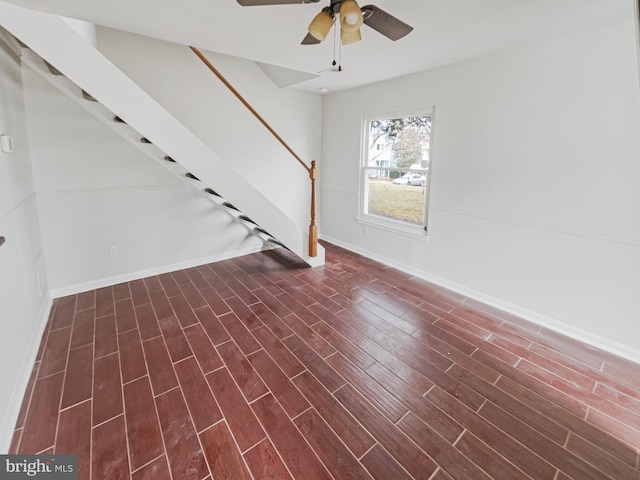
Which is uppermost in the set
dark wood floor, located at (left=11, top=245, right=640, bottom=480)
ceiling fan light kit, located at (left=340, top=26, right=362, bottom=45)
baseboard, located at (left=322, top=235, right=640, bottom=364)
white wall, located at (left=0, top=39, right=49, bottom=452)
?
ceiling fan light kit, located at (left=340, top=26, right=362, bottom=45)

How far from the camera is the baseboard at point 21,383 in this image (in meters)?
1.61

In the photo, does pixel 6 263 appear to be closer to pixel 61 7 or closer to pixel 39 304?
pixel 39 304

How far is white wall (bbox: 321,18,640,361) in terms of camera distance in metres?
2.31

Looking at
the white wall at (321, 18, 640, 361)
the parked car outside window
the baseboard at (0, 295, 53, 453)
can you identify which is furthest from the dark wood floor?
the parked car outside window

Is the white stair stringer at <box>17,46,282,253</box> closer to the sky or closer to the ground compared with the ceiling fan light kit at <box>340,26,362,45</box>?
closer to the ground

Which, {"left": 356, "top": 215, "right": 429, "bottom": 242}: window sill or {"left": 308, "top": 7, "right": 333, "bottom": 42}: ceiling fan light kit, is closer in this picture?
{"left": 308, "top": 7, "right": 333, "bottom": 42}: ceiling fan light kit

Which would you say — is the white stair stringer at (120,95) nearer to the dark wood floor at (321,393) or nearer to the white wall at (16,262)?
the white wall at (16,262)

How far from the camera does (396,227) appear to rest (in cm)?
421

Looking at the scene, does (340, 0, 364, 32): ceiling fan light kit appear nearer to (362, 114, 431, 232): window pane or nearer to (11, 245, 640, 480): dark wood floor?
(11, 245, 640, 480): dark wood floor

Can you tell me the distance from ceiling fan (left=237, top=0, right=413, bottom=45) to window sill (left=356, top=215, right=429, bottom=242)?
242cm

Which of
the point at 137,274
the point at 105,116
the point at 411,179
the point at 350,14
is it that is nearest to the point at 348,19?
the point at 350,14

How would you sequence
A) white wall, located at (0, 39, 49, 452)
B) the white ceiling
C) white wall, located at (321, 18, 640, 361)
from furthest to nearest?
white wall, located at (321, 18, 640, 361) < the white ceiling < white wall, located at (0, 39, 49, 452)

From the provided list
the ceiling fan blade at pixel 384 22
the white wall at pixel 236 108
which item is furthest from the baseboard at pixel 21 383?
the ceiling fan blade at pixel 384 22

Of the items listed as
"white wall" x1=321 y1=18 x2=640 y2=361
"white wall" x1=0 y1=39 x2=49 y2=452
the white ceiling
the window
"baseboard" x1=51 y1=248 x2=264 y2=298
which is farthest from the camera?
the window
